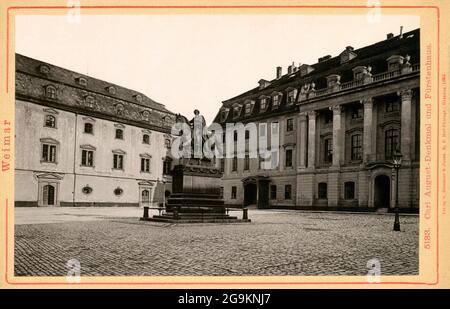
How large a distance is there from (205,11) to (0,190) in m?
4.79

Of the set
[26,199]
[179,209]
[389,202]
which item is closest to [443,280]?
[179,209]

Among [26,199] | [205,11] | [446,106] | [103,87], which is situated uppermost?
[103,87]

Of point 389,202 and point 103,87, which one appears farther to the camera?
point 103,87

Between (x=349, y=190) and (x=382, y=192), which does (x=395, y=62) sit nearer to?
(x=382, y=192)

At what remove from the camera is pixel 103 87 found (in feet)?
123

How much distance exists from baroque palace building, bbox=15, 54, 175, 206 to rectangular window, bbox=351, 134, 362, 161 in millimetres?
18747

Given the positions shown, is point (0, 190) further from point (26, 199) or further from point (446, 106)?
point (26, 199)

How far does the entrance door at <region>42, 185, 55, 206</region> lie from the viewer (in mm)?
30636

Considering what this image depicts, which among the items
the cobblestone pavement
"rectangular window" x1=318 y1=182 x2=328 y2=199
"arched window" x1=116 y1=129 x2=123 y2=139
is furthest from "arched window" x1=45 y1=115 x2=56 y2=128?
"rectangular window" x1=318 y1=182 x2=328 y2=199

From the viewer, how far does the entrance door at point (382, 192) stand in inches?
1147

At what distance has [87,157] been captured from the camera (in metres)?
34.4

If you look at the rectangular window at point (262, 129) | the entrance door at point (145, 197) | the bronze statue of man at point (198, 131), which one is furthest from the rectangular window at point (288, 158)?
the bronze statue of man at point (198, 131)

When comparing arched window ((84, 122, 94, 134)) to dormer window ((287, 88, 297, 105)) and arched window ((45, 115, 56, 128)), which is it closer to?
arched window ((45, 115, 56, 128))
